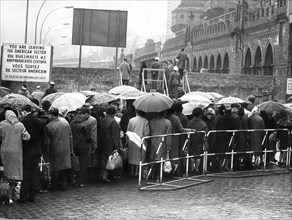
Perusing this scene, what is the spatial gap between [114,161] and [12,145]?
120 inches

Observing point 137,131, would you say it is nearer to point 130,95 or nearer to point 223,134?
point 223,134

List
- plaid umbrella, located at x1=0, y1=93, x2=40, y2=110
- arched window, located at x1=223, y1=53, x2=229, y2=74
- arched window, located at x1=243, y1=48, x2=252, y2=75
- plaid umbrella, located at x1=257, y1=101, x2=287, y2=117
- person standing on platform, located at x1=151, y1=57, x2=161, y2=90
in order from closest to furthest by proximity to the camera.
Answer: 1. plaid umbrella, located at x1=0, y1=93, x2=40, y2=110
2. plaid umbrella, located at x1=257, y1=101, x2=287, y2=117
3. person standing on platform, located at x1=151, y1=57, x2=161, y2=90
4. arched window, located at x1=243, y1=48, x2=252, y2=75
5. arched window, located at x1=223, y1=53, x2=229, y2=74

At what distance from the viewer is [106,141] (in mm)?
12930

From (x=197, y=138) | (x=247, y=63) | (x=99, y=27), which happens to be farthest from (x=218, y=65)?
(x=197, y=138)

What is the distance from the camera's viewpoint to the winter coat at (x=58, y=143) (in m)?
11.7

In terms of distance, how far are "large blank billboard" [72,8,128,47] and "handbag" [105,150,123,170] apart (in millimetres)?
12028

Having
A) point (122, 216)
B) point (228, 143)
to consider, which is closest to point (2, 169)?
point (122, 216)

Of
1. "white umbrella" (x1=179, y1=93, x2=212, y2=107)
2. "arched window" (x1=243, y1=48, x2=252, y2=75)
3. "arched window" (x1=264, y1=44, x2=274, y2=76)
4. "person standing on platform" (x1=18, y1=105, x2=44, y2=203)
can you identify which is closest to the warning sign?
"white umbrella" (x1=179, y1=93, x2=212, y2=107)

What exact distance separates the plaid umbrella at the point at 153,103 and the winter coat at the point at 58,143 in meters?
2.09

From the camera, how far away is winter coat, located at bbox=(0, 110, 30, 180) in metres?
10.2

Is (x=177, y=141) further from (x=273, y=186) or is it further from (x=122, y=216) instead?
(x=122, y=216)

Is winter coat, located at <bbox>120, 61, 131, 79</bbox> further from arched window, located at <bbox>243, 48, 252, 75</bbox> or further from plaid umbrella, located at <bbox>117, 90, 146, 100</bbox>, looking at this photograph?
arched window, located at <bbox>243, 48, 252, 75</bbox>

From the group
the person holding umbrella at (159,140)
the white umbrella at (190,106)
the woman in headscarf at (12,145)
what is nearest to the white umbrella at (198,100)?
the white umbrella at (190,106)

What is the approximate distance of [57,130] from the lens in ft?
38.5
